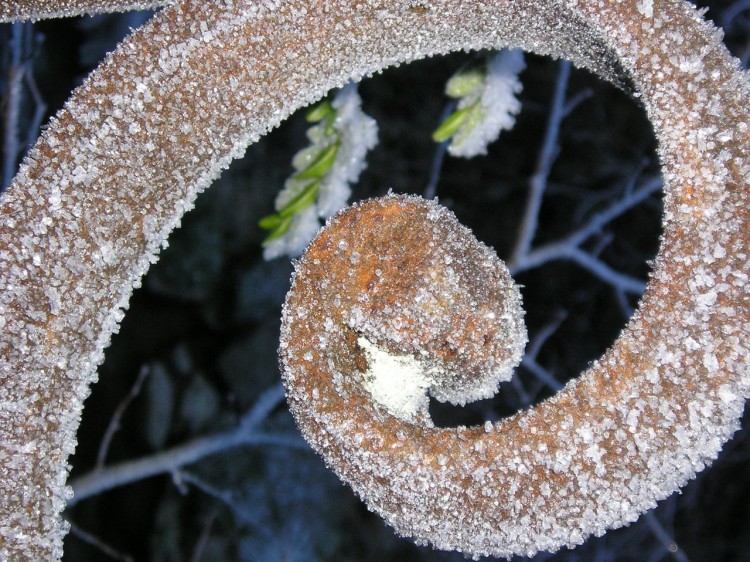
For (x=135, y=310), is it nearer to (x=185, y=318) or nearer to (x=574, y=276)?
(x=185, y=318)

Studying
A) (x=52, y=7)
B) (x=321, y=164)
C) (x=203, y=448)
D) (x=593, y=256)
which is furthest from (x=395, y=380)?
(x=593, y=256)

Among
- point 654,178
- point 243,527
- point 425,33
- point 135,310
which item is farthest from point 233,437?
point 425,33

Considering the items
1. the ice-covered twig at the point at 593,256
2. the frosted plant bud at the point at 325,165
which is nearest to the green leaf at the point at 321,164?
the frosted plant bud at the point at 325,165

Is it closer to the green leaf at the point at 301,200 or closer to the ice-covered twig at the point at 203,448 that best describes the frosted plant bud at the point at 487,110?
the green leaf at the point at 301,200

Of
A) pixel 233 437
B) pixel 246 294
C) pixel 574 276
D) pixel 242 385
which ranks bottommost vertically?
pixel 574 276

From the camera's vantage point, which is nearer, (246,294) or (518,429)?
(518,429)

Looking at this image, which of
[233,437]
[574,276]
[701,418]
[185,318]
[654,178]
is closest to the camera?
[701,418]

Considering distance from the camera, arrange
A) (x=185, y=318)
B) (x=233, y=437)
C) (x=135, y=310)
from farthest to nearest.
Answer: (x=185, y=318) → (x=135, y=310) → (x=233, y=437)

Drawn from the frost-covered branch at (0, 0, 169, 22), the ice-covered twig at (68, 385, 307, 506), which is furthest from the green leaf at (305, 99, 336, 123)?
the ice-covered twig at (68, 385, 307, 506)

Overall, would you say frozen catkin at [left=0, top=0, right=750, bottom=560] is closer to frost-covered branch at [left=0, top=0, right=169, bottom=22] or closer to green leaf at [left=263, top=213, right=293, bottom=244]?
frost-covered branch at [left=0, top=0, right=169, bottom=22]
